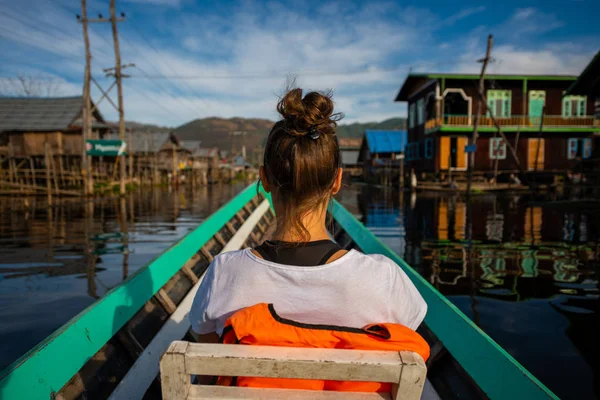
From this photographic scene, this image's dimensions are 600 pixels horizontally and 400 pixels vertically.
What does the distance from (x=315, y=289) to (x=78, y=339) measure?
1.23 metres

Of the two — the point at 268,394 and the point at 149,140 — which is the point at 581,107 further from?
the point at 149,140

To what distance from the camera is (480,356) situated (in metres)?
1.77

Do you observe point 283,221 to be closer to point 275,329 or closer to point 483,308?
point 275,329

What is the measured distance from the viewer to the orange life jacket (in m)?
1.16

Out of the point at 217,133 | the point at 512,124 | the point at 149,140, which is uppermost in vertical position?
the point at 217,133

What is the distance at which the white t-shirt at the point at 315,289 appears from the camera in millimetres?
1206

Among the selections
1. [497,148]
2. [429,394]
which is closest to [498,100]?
[497,148]

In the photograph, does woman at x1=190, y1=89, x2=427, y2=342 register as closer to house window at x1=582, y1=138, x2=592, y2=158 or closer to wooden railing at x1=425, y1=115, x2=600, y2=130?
wooden railing at x1=425, y1=115, x2=600, y2=130

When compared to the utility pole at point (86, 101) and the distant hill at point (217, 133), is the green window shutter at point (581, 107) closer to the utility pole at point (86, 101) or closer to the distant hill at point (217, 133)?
the utility pole at point (86, 101)

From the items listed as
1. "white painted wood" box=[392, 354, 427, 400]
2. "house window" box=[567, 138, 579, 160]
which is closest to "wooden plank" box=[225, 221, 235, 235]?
"white painted wood" box=[392, 354, 427, 400]

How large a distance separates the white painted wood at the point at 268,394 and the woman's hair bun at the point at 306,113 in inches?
29.8

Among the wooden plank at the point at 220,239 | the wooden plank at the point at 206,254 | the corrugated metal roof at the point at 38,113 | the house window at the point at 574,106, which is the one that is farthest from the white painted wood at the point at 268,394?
the house window at the point at 574,106

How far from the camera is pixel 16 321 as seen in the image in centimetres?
391

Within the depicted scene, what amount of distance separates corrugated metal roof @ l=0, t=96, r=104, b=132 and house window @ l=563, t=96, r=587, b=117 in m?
30.6
